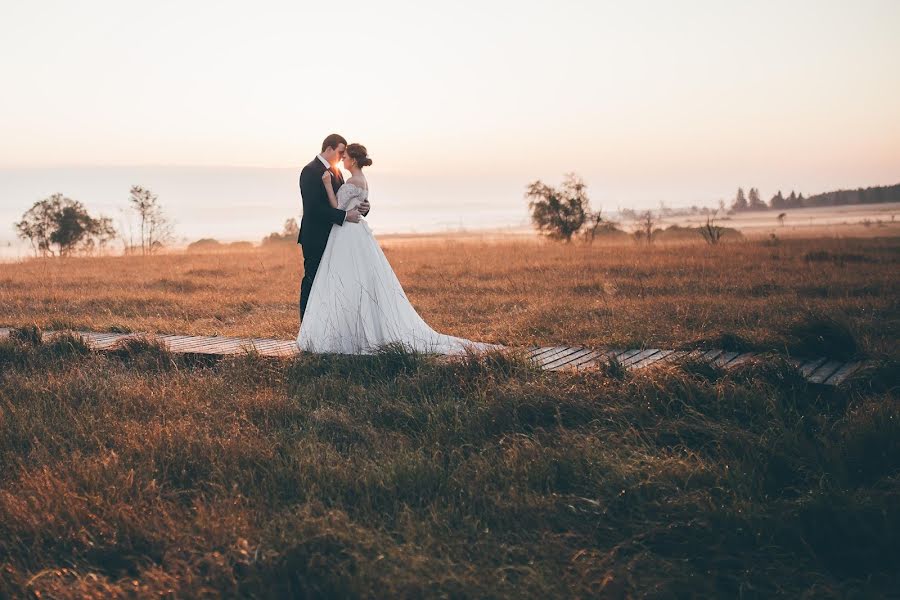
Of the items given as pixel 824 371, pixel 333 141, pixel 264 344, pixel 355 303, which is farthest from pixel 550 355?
pixel 333 141

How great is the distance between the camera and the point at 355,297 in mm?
8109

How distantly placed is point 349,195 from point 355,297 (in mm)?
1190

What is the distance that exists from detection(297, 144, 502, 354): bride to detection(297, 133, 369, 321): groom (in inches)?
3.8

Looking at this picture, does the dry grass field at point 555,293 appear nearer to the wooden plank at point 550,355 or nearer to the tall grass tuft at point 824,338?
the tall grass tuft at point 824,338

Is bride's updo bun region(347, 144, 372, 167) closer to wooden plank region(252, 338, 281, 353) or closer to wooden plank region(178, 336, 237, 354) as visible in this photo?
wooden plank region(252, 338, 281, 353)

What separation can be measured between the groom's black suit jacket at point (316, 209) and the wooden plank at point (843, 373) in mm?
5185

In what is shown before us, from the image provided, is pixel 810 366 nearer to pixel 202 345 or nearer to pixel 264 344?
pixel 264 344

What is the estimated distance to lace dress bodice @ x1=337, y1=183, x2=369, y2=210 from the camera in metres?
8.29

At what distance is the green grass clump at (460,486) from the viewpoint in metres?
3.56

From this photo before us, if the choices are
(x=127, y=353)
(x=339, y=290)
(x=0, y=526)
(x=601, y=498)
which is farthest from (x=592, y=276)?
(x=0, y=526)

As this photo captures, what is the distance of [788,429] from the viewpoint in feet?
16.1

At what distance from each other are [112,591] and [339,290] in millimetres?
4943

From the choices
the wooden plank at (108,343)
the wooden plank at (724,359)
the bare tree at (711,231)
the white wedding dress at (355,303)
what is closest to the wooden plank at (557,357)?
the white wedding dress at (355,303)

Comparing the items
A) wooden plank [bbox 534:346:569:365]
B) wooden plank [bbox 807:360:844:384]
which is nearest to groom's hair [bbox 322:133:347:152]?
wooden plank [bbox 534:346:569:365]
